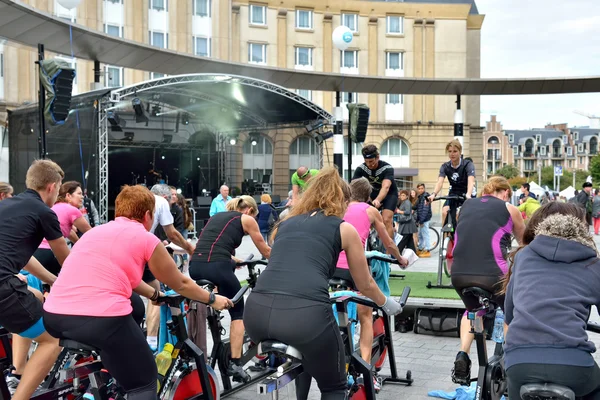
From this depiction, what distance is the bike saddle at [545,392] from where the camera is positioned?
10.9 ft

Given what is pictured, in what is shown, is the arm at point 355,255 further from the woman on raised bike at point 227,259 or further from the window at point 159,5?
the window at point 159,5

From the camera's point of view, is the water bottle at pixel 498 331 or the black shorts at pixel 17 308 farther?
the water bottle at pixel 498 331

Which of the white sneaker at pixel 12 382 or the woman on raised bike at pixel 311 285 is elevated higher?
the woman on raised bike at pixel 311 285

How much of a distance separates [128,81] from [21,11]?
25891mm

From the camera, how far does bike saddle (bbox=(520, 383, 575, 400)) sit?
3.34 m

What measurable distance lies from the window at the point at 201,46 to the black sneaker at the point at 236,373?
37759mm

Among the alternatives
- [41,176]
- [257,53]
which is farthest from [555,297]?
[257,53]

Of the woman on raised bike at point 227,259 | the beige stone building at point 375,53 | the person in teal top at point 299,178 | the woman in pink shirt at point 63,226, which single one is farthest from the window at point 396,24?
the woman on raised bike at point 227,259

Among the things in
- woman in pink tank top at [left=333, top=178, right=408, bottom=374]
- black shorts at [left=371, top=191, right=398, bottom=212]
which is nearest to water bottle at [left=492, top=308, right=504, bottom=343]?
woman in pink tank top at [left=333, top=178, right=408, bottom=374]

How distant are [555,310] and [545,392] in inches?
16.6

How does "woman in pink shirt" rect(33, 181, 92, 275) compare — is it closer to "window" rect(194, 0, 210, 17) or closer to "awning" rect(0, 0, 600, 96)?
"awning" rect(0, 0, 600, 96)

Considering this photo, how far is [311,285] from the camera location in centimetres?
389

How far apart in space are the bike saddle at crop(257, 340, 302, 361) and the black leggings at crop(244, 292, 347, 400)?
3cm

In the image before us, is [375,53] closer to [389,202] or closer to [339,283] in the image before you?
[389,202]
